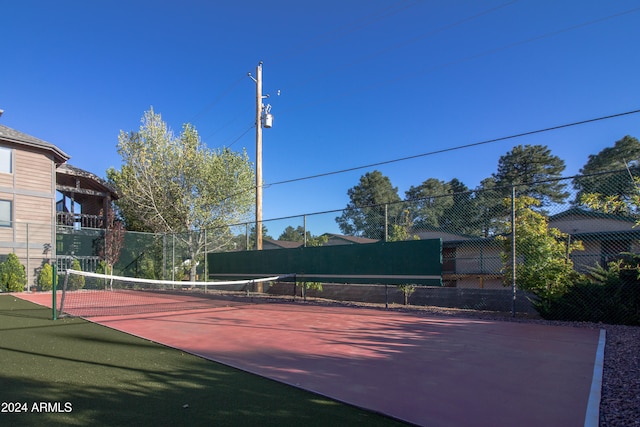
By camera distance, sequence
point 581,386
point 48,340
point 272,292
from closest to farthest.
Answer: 1. point 581,386
2. point 48,340
3. point 272,292

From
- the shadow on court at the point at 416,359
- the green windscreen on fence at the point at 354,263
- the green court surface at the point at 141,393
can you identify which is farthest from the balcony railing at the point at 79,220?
the green court surface at the point at 141,393

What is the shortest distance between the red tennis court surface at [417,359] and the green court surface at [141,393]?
14.8 inches

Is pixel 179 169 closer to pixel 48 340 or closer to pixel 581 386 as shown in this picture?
pixel 48 340

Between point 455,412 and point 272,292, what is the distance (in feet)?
51.7

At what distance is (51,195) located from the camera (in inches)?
870

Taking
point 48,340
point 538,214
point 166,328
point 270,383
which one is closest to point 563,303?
point 538,214

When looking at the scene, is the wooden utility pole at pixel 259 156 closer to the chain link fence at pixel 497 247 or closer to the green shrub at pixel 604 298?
the chain link fence at pixel 497 247

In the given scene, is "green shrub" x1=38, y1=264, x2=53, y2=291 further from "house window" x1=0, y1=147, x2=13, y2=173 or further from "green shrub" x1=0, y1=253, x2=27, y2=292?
"house window" x1=0, y1=147, x2=13, y2=173

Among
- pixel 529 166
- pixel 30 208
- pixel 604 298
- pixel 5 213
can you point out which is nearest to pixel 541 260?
pixel 604 298

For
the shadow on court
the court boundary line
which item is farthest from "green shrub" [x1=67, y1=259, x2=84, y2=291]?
the court boundary line

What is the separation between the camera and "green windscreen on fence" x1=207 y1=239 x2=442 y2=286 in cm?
1162

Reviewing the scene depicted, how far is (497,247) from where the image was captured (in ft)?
42.7

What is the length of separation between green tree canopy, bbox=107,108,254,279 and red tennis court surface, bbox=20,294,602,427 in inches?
576

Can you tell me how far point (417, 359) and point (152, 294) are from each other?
14.7 metres
